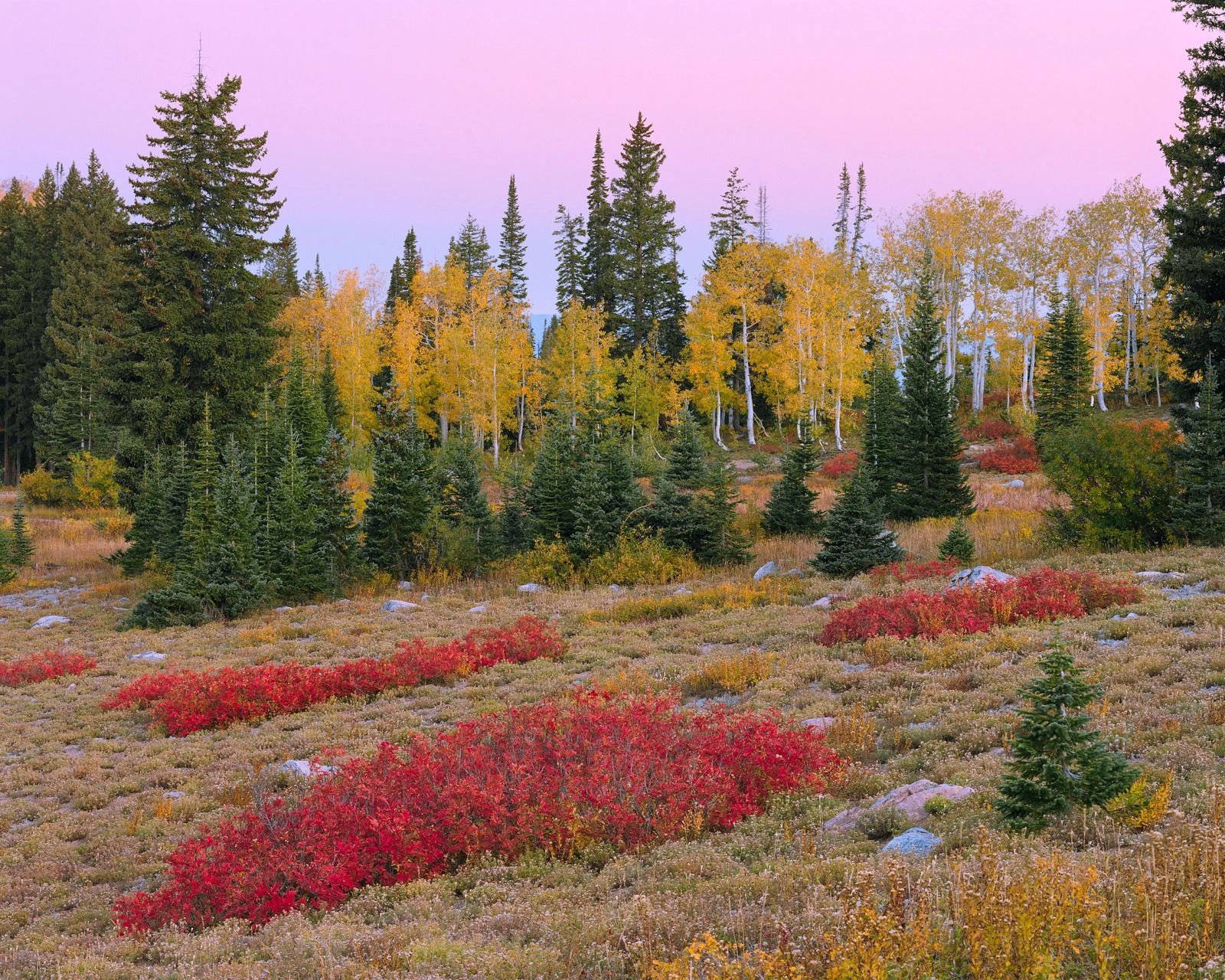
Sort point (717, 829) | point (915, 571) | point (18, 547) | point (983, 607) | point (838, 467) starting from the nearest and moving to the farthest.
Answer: point (717, 829)
point (983, 607)
point (915, 571)
point (18, 547)
point (838, 467)

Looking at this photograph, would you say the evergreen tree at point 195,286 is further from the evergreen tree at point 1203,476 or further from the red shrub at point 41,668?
the evergreen tree at point 1203,476

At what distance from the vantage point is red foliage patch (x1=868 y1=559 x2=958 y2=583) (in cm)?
1551

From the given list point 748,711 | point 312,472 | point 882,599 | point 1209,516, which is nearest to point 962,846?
point 748,711

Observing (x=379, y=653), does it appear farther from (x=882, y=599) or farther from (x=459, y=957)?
(x=459, y=957)

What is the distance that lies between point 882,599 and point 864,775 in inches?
245

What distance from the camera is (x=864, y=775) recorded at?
7156 mm

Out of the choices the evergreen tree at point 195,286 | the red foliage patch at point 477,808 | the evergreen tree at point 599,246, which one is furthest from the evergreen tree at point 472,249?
the red foliage patch at point 477,808

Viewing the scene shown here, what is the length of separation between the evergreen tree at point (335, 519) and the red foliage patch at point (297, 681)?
25.4 feet

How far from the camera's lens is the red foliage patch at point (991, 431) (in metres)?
43.3

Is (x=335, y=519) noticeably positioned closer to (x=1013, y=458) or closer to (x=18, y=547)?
(x=18, y=547)

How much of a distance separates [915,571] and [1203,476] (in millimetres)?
5607

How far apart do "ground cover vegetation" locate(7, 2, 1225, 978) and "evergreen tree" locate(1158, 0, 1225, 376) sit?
104mm

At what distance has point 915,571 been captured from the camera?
15.9m

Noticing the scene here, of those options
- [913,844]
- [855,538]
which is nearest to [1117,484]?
[855,538]
